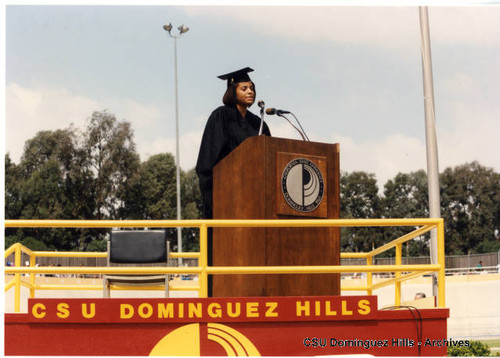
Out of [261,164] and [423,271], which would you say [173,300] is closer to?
[261,164]

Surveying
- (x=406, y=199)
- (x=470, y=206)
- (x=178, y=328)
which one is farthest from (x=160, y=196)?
(x=178, y=328)

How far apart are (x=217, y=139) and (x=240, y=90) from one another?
0.54 m

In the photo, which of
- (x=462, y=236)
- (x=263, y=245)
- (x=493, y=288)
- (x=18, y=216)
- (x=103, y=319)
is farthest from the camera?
(x=462, y=236)

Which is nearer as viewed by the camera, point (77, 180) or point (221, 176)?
point (221, 176)

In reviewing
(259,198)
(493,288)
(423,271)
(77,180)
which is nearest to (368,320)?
(423,271)

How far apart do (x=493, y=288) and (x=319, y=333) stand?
24.1 metres

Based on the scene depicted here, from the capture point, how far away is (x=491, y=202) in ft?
213

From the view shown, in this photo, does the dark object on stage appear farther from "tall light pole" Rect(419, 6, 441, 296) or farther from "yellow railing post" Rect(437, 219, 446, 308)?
"tall light pole" Rect(419, 6, 441, 296)

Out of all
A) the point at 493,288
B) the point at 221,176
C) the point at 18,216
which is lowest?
the point at 493,288

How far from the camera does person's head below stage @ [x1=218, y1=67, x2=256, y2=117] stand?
22.2 feet

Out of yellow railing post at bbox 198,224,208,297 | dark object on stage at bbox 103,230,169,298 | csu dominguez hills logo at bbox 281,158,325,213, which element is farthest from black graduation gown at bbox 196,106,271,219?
yellow railing post at bbox 198,224,208,297

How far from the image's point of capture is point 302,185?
5758 mm

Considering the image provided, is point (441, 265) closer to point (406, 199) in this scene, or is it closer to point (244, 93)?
point (244, 93)

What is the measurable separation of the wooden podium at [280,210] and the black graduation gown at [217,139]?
514 millimetres
